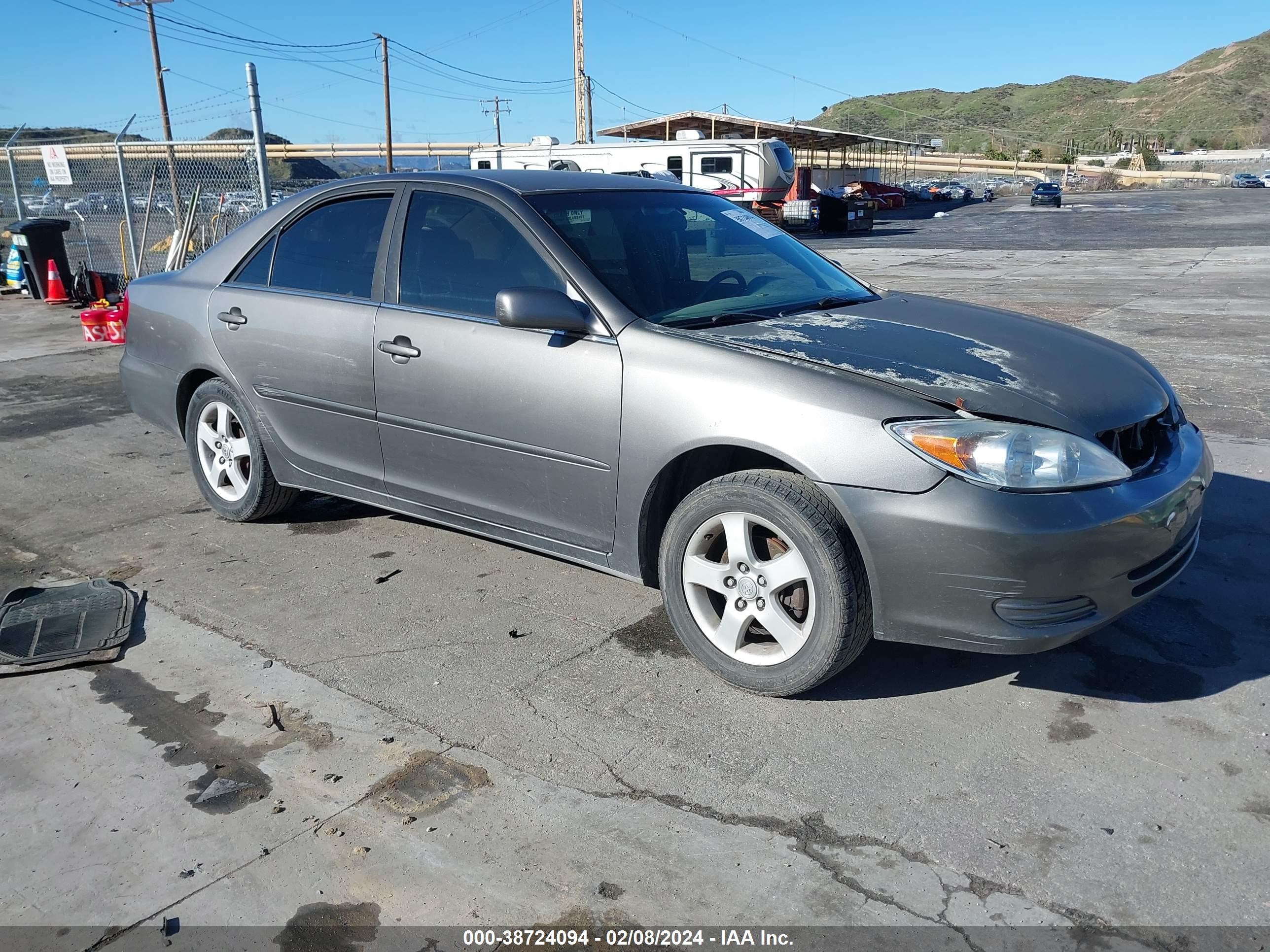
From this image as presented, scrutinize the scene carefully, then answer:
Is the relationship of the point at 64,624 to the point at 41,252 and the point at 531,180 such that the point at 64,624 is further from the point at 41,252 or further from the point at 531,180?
the point at 41,252

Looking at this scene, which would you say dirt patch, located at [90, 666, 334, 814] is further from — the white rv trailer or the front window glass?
the front window glass

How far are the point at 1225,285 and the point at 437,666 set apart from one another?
45.7 ft

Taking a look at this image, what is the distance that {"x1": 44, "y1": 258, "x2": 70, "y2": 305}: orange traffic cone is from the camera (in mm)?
13750

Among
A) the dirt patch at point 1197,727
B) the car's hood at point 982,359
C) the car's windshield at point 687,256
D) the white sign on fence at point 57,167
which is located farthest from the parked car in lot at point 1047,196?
the dirt patch at point 1197,727

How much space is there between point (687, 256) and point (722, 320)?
1.95 ft

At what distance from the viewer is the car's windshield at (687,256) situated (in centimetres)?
374

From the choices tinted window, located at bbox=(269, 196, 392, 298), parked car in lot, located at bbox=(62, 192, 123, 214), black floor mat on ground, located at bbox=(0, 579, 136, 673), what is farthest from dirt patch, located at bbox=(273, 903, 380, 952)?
parked car in lot, located at bbox=(62, 192, 123, 214)

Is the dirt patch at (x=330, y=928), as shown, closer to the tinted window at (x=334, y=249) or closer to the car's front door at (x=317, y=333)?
the car's front door at (x=317, y=333)

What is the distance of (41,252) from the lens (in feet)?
46.1

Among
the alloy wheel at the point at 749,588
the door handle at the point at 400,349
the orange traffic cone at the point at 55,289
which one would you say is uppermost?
the door handle at the point at 400,349

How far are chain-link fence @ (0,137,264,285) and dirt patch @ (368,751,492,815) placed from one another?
9.35m

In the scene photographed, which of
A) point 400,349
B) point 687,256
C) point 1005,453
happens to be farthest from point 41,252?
point 1005,453

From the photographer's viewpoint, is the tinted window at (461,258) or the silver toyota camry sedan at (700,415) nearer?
the silver toyota camry sedan at (700,415)

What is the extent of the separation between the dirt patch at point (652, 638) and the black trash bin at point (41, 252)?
1300 cm
